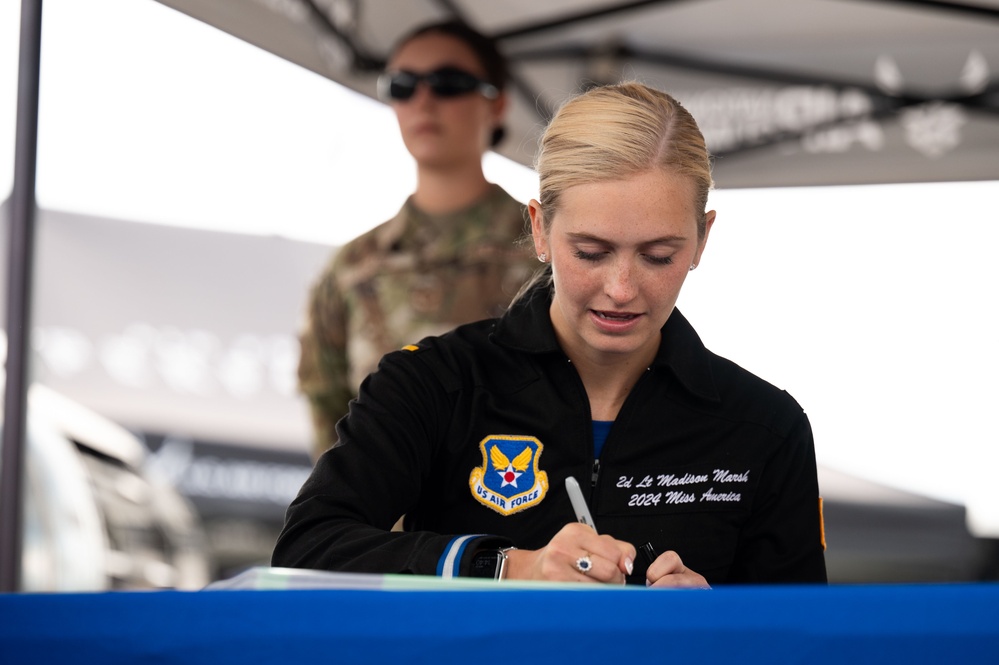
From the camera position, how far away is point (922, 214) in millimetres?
4133

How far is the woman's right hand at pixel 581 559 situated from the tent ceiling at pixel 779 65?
295 centimetres

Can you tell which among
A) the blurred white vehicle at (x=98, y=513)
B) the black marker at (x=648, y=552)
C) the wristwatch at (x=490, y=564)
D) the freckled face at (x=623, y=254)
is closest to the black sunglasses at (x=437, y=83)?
the freckled face at (x=623, y=254)

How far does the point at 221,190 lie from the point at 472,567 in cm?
311

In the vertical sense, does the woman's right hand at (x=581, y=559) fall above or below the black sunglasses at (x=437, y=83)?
below

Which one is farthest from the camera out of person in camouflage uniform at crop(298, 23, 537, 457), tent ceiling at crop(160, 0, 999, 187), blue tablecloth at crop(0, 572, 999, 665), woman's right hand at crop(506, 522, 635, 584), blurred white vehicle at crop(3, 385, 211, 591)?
tent ceiling at crop(160, 0, 999, 187)

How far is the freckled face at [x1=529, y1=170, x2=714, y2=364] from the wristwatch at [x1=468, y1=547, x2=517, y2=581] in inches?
11.5

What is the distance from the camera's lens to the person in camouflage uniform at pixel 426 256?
248 cm

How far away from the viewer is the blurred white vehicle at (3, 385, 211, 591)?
11.9 feet

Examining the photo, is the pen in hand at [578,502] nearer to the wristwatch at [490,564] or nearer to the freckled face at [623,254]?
the wristwatch at [490,564]

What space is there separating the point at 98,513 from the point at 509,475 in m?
2.86

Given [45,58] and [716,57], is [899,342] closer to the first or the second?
[716,57]

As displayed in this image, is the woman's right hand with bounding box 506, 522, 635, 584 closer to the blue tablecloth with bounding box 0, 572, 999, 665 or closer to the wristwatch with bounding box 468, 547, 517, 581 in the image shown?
the wristwatch with bounding box 468, 547, 517, 581

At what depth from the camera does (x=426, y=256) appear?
8.24 ft

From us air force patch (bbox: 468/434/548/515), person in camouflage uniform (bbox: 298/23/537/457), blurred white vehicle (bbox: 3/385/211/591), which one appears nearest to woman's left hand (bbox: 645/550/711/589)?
us air force patch (bbox: 468/434/548/515)
